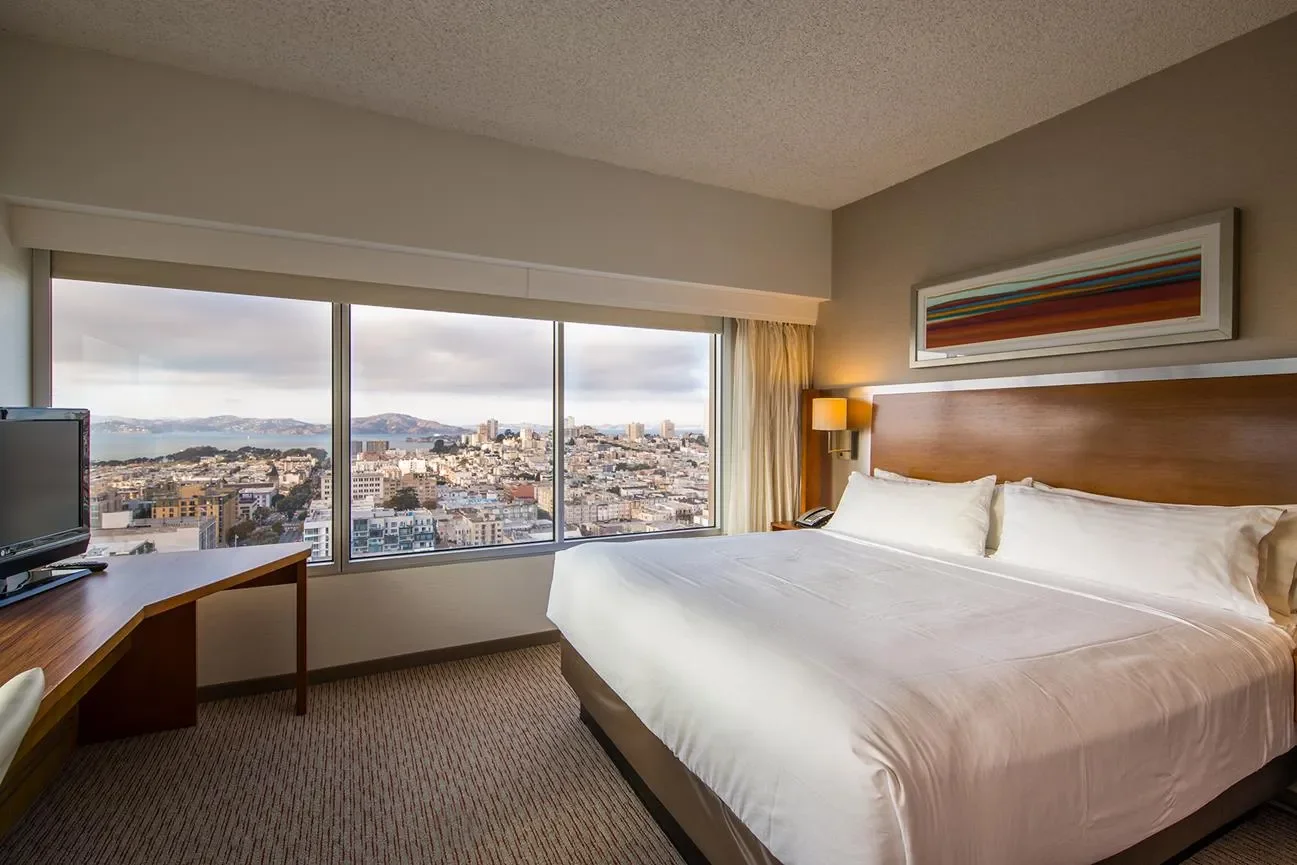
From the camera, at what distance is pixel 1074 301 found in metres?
2.92

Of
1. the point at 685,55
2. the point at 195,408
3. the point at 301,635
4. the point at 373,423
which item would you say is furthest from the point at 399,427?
the point at 685,55

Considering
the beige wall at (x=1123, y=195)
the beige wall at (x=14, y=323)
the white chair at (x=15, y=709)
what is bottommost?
the white chair at (x=15, y=709)

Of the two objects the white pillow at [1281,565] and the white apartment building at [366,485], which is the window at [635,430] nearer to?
the white apartment building at [366,485]

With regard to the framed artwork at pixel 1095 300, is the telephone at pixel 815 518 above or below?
below

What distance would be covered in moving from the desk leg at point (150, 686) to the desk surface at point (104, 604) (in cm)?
26

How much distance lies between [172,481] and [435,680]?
1610 mm

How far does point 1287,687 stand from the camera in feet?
6.00

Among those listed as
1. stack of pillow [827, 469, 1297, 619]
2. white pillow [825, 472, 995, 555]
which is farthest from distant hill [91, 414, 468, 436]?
stack of pillow [827, 469, 1297, 619]

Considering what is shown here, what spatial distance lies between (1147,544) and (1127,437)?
0.62 metres

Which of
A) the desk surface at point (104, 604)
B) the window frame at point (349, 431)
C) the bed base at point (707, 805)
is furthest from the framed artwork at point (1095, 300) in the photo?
the desk surface at point (104, 604)

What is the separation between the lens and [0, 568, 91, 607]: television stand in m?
1.96

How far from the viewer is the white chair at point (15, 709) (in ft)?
3.04

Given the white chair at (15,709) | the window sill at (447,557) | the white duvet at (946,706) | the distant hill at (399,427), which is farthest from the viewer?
the distant hill at (399,427)

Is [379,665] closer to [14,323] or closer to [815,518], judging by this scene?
[14,323]
